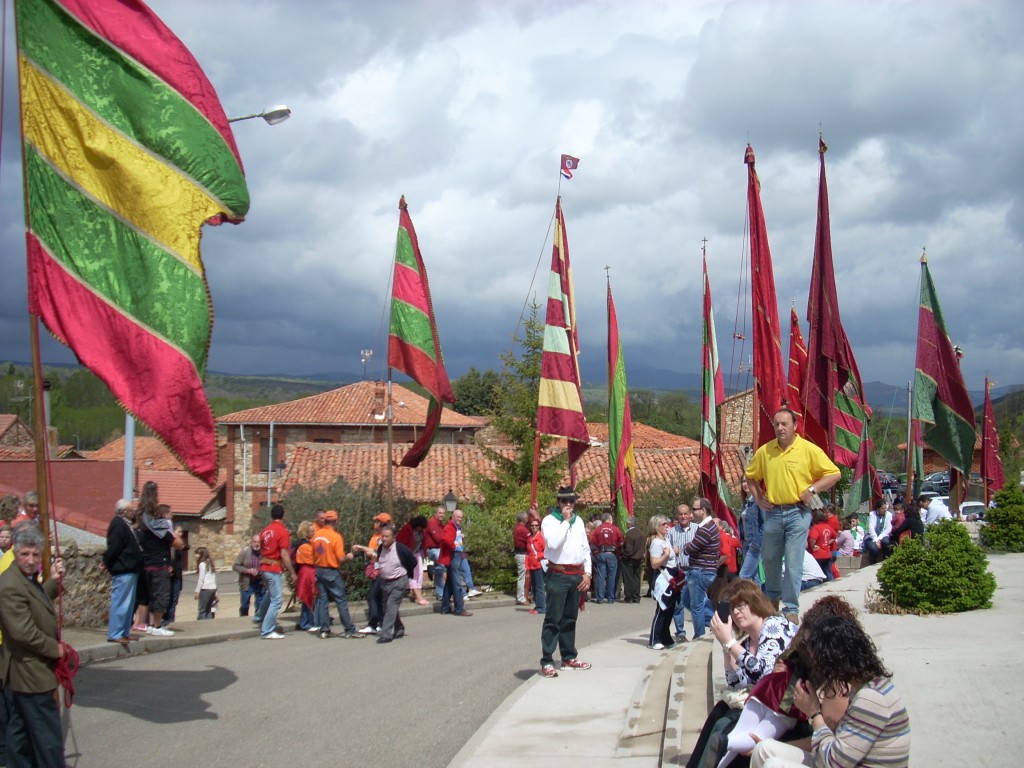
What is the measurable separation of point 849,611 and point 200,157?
5.20 m

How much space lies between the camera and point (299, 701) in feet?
31.1

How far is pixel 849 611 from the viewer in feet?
15.9

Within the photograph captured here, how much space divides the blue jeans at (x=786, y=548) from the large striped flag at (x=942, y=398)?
919cm

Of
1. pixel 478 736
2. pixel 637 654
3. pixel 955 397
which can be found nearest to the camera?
pixel 478 736

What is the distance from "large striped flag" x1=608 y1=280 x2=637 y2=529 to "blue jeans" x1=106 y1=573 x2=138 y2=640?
35.0 ft


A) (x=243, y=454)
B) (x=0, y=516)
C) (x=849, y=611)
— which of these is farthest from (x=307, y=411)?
(x=849, y=611)

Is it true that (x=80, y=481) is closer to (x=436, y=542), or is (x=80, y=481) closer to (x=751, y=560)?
(x=436, y=542)

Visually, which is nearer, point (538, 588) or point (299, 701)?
point (299, 701)

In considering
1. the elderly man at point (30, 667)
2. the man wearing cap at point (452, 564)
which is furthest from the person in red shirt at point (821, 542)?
the elderly man at point (30, 667)

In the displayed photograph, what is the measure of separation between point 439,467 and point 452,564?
25.0 m

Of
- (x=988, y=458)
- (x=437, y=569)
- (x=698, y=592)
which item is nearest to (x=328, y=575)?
(x=437, y=569)

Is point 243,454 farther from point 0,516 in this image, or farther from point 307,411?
point 0,516

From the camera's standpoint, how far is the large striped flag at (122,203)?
22.0ft

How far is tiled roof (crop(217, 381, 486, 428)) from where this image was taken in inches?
2285
